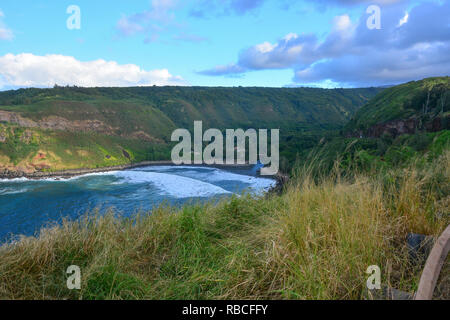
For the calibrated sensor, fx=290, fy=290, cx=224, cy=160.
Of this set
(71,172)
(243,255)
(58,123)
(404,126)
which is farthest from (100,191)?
(243,255)

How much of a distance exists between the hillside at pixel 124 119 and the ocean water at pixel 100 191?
33.6ft

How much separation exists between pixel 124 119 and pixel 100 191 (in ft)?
220

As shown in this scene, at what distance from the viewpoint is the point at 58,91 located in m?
137

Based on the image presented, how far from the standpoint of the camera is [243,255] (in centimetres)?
315

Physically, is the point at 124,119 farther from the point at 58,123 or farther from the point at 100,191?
the point at 100,191

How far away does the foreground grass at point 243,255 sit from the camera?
2.64 metres

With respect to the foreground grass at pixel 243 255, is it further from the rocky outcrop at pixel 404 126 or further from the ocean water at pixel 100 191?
the ocean water at pixel 100 191

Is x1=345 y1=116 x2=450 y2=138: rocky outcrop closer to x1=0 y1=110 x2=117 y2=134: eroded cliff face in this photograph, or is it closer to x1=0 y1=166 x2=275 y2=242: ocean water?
x1=0 y1=166 x2=275 y2=242: ocean water

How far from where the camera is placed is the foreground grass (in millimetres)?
2645

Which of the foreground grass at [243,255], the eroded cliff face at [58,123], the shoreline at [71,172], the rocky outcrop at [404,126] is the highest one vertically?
the eroded cliff face at [58,123]

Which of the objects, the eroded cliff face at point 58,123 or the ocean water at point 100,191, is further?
the eroded cliff face at point 58,123

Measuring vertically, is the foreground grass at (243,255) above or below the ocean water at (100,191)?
above

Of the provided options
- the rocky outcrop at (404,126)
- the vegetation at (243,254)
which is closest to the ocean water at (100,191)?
the rocky outcrop at (404,126)

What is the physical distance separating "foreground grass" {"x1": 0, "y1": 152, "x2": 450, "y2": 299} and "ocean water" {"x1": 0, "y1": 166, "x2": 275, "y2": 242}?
106 feet
